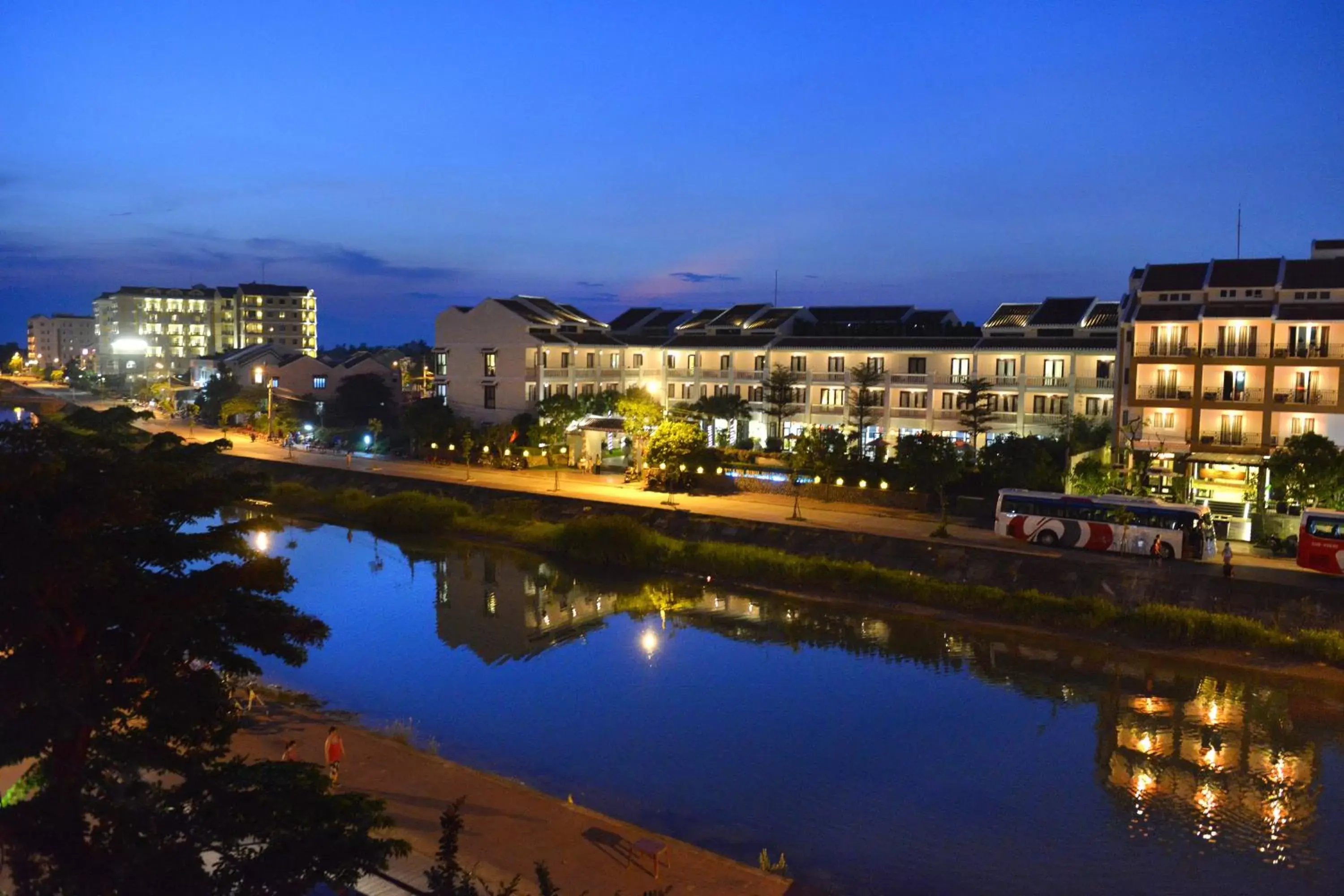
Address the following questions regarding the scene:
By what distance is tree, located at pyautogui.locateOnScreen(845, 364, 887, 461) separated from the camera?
3694 centimetres

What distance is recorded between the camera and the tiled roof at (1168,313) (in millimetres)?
29719

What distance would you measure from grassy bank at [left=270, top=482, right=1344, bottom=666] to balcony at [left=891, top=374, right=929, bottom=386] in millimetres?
13937

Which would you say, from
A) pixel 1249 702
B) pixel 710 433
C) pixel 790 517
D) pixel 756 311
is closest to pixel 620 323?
pixel 756 311

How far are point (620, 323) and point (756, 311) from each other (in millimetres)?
9052

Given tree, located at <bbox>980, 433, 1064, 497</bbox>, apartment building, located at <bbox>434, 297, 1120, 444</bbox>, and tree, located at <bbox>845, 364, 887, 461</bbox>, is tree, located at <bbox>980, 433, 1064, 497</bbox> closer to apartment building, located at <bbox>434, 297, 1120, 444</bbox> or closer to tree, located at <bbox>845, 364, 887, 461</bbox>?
apartment building, located at <bbox>434, 297, 1120, 444</bbox>

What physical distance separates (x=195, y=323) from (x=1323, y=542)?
101m

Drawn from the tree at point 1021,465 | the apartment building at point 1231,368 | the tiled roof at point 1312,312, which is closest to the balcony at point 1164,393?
the apartment building at point 1231,368

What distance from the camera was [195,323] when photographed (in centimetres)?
9981

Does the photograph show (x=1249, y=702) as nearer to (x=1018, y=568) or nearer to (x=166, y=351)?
(x=1018, y=568)

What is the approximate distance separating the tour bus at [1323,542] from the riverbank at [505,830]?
17386 millimetres

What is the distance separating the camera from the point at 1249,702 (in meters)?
17.2

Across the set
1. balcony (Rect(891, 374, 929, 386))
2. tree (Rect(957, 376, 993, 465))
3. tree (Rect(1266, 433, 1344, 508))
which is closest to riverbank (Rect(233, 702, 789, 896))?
tree (Rect(1266, 433, 1344, 508))

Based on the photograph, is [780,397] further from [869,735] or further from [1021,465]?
[869,735]

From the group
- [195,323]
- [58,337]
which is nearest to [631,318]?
[195,323]
